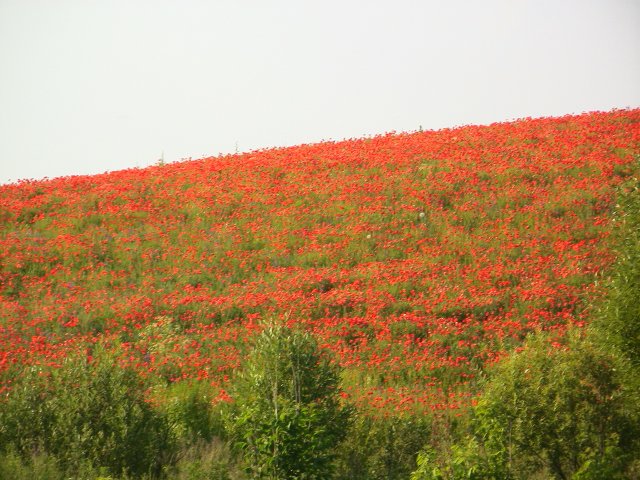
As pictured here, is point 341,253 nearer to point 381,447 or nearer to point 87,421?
point 381,447

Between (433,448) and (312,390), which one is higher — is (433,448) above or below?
below

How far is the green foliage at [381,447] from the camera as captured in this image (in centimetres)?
1655

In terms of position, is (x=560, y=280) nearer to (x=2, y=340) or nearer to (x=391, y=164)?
(x=391, y=164)

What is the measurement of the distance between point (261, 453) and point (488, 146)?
2081 centimetres

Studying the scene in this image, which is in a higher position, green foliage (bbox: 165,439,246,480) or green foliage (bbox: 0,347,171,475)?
green foliage (bbox: 0,347,171,475)

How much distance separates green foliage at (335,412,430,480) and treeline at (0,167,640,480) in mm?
30

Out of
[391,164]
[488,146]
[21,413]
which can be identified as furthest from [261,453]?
[488,146]

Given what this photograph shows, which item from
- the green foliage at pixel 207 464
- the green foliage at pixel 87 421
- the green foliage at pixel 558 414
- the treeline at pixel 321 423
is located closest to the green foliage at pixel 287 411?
the treeline at pixel 321 423

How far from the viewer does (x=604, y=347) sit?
16578 millimetres

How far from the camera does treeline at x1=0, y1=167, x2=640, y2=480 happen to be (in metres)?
15.1

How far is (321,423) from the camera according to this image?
15953mm

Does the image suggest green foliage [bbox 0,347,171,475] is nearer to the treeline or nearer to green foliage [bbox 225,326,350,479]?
the treeline

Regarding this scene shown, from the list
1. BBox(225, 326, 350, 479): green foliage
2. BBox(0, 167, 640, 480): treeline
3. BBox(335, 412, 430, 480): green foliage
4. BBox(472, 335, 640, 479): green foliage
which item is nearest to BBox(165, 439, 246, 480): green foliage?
BBox(0, 167, 640, 480): treeline

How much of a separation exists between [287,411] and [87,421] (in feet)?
13.0
